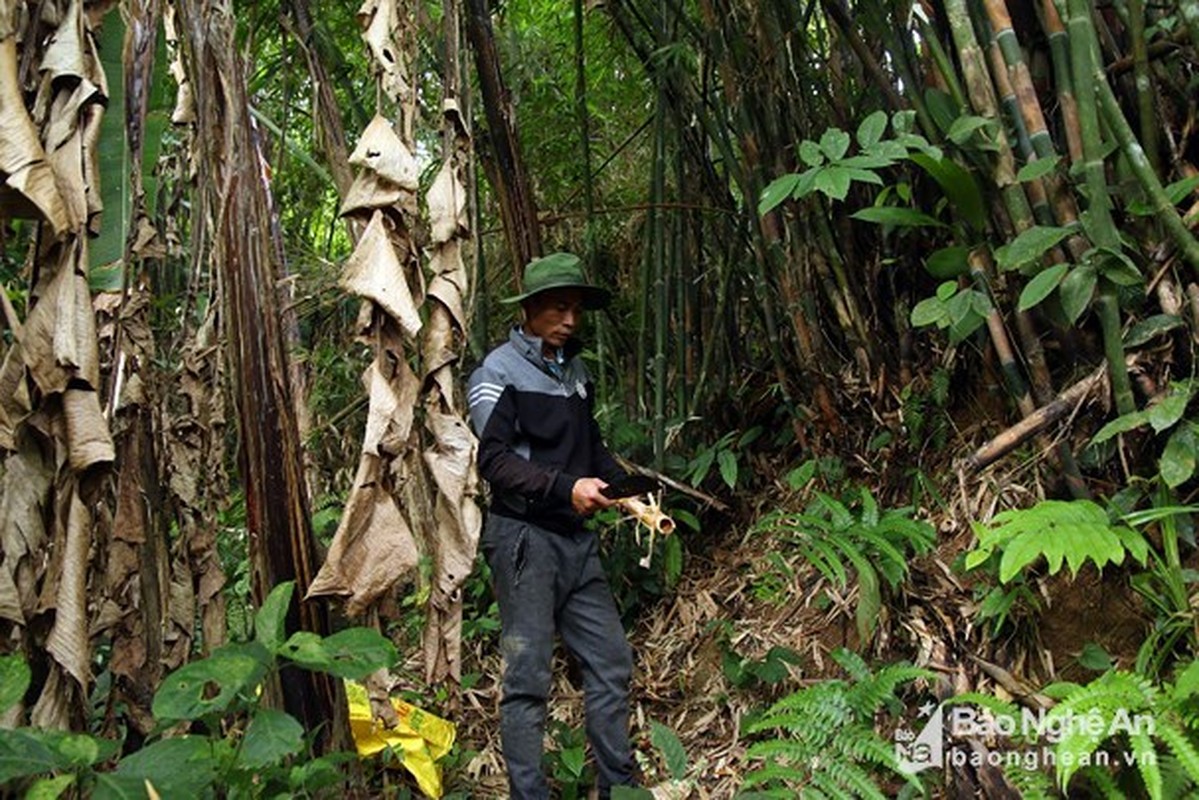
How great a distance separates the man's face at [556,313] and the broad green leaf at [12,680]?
1499 millimetres

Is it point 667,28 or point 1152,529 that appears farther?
point 667,28

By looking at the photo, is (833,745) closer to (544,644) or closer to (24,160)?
(544,644)

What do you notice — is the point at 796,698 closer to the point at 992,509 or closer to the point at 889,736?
the point at 889,736

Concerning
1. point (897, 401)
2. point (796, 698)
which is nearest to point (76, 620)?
point (796, 698)

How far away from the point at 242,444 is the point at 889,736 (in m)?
1.57

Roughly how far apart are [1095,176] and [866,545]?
1.03 metres

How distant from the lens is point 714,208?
11.3ft

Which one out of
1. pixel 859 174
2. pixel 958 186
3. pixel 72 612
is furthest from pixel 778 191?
pixel 72 612

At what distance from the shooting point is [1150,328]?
2258mm

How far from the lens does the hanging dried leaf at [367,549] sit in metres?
2.11

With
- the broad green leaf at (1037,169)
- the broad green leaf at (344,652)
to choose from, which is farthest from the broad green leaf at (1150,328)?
the broad green leaf at (344,652)

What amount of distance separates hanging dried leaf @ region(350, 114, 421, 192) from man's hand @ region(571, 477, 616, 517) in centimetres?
78

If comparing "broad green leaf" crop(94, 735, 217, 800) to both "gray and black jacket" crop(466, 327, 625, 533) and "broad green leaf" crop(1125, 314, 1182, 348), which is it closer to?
"gray and black jacket" crop(466, 327, 625, 533)

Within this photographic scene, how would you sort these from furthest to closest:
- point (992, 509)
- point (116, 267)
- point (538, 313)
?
point (538, 313)
point (992, 509)
point (116, 267)
